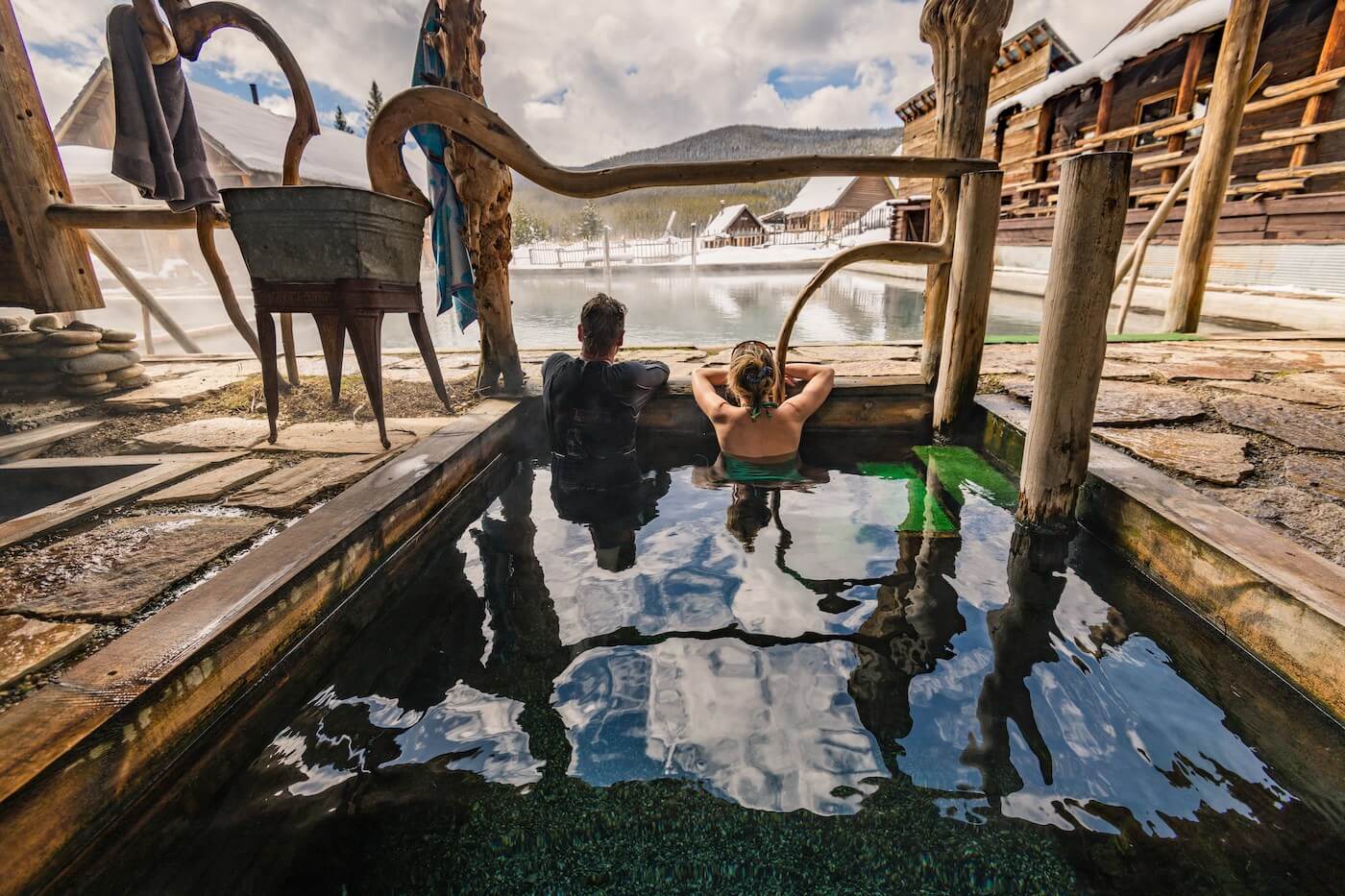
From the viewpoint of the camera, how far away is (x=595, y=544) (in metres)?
3.10

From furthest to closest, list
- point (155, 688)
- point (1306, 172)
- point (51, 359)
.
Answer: point (1306, 172), point (51, 359), point (155, 688)

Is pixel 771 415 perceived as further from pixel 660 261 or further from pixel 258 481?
pixel 660 261

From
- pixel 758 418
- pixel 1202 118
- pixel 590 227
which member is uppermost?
pixel 590 227

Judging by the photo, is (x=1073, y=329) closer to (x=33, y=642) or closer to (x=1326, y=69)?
(x=33, y=642)

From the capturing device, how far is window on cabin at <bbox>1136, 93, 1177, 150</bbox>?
12.8m

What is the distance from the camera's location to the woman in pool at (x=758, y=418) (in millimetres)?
3756

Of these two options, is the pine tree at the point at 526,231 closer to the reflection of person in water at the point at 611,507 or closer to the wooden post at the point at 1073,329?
the reflection of person in water at the point at 611,507

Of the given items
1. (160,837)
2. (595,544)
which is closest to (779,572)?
(595,544)

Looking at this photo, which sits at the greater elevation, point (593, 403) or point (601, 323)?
point (601, 323)

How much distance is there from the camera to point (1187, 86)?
11664 mm

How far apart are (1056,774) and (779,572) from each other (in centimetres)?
131

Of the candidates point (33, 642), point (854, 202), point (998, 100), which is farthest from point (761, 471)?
point (854, 202)

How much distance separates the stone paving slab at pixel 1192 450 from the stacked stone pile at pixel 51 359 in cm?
711

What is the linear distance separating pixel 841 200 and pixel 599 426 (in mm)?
46367
